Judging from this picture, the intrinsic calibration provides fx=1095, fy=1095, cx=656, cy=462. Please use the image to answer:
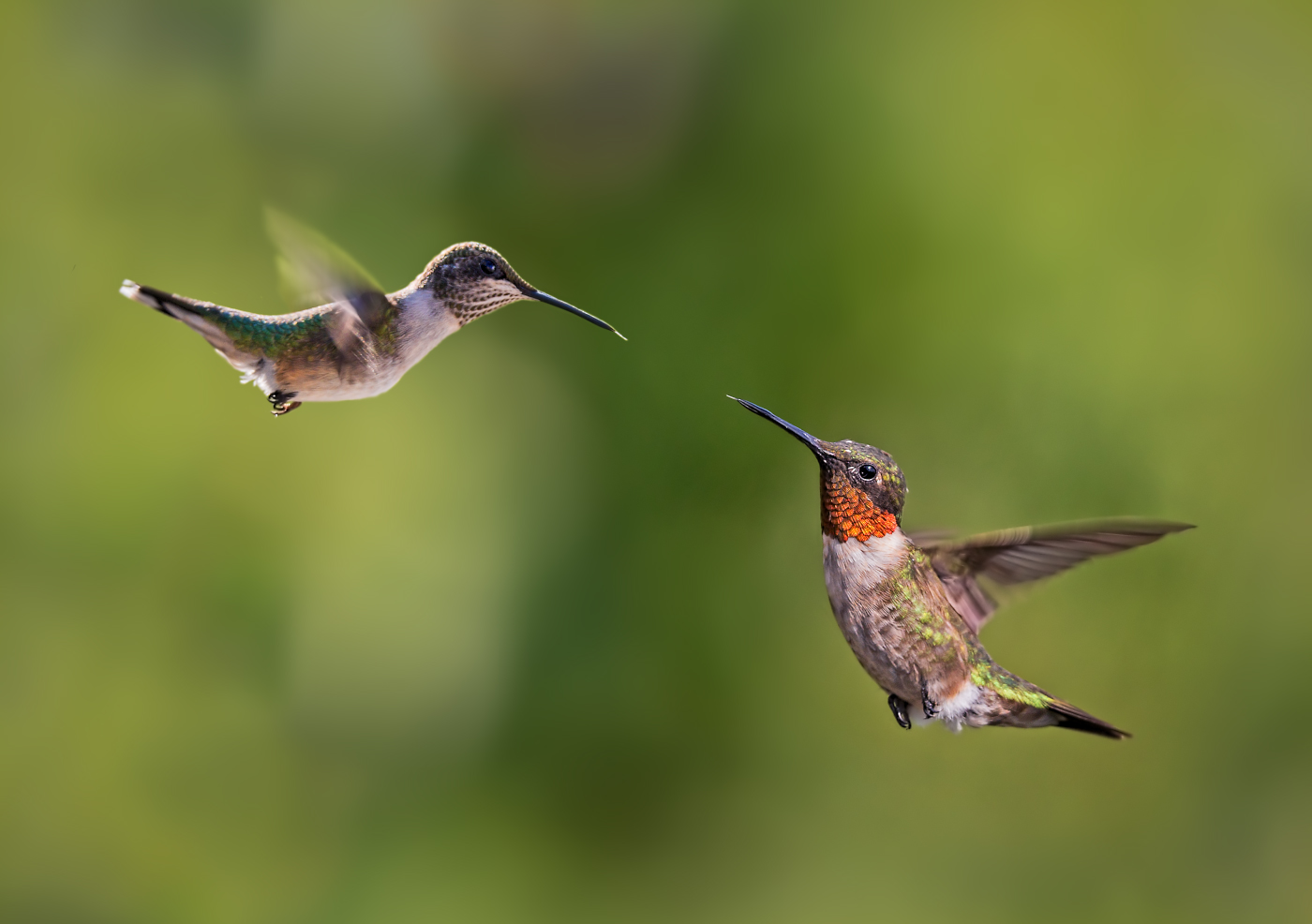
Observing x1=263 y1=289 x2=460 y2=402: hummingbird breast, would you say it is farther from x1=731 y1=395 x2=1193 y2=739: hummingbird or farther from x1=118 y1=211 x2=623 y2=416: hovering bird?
x1=731 y1=395 x2=1193 y2=739: hummingbird

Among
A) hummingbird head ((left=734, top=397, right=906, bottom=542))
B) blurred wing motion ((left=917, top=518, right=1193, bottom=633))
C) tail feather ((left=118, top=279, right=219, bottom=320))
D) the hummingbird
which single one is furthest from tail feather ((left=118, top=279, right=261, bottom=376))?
blurred wing motion ((left=917, top=518, right=1193, bottom=633))

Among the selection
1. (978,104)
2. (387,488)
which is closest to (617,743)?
(387,488)

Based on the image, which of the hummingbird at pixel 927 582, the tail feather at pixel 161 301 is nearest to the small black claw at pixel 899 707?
the hummingbird at pixel 927 582

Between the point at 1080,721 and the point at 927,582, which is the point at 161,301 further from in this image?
the point at 1080,721

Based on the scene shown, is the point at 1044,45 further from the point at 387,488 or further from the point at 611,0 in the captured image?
the point at 387,488

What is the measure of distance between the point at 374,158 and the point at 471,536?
1370 mm

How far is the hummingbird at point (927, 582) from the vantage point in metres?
1.01

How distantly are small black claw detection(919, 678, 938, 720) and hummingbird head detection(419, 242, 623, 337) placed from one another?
2.10ft

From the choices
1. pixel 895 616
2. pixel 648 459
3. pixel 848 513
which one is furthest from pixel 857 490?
pixel 648 459

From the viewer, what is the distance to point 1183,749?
12.7ft

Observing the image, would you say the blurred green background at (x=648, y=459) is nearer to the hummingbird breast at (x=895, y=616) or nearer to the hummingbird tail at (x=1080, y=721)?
the hummingbird tail at (x=1080, y=721)

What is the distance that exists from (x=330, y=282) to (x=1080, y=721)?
3.21ft

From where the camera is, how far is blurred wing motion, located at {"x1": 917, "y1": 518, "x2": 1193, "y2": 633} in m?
0.99

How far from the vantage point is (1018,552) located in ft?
4.09
